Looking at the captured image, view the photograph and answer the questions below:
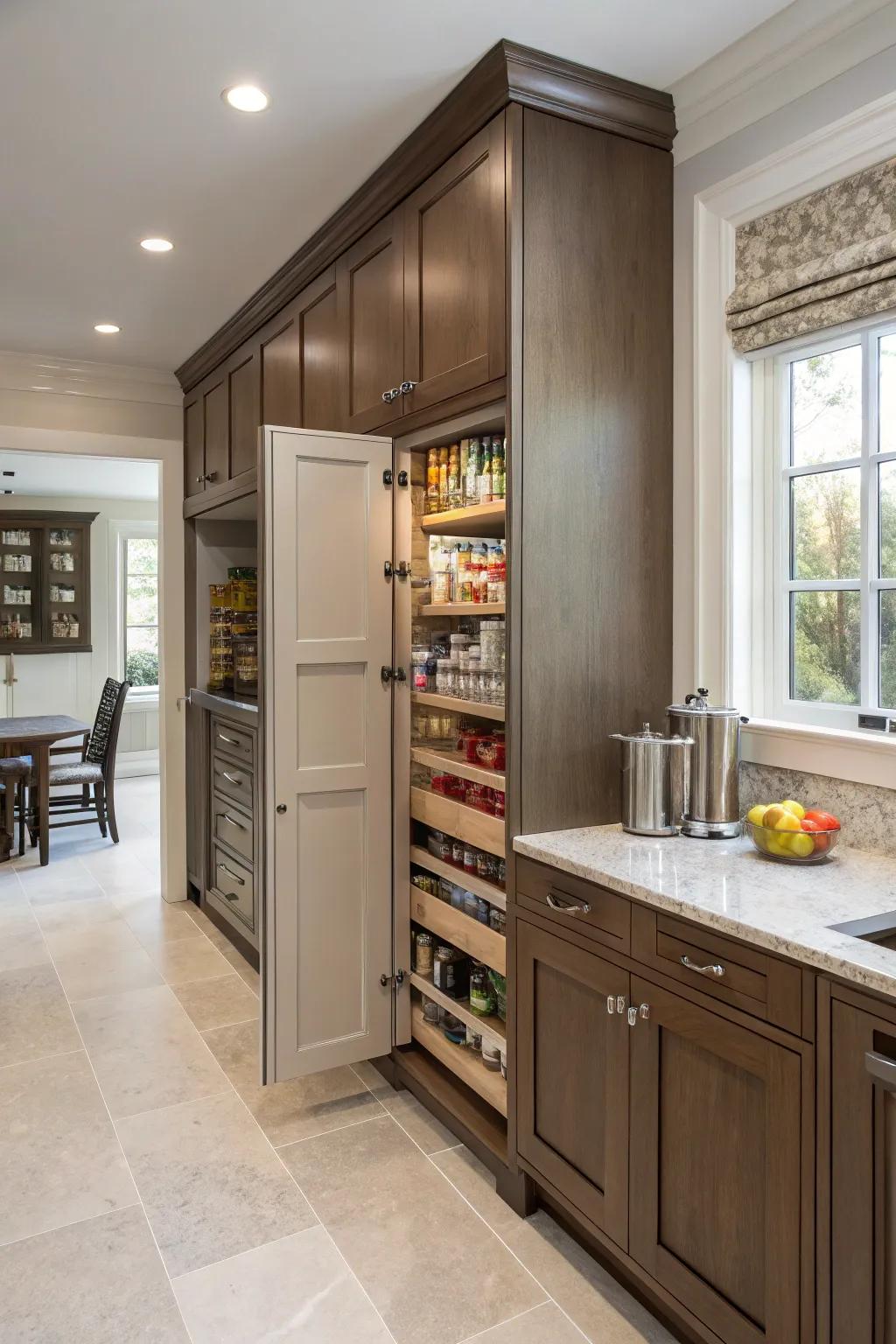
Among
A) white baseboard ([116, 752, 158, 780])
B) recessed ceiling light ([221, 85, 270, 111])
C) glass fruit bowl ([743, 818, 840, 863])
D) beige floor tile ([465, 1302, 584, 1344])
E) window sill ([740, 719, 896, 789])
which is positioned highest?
recessed ceiling light ([221, 85, 270, 111])

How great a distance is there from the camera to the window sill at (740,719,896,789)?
6.17 feet

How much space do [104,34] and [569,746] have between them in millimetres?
1858

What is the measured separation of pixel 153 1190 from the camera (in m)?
2.30

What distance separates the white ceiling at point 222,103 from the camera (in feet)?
6.30

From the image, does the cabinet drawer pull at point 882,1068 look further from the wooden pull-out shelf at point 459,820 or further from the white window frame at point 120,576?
the white window frame at point 120,576

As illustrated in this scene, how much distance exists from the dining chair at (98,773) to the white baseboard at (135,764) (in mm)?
Result: 2167

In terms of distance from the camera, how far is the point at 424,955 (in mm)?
2682

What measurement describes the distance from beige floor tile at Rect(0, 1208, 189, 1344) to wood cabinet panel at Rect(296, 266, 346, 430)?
2265mm

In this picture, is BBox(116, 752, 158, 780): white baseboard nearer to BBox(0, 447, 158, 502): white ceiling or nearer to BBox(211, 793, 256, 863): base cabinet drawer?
BBox(0, 447, 158, 502): white ceiling

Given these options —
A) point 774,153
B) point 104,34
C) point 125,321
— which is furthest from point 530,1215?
point 125,321

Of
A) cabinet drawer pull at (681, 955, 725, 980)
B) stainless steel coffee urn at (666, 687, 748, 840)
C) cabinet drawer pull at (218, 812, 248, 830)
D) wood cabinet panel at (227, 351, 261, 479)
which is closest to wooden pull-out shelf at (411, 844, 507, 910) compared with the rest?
stainless steel coffee urn at (666, 687, 748, 840)

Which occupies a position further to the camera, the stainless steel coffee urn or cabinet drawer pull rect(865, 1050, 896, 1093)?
the stainless steel coffee urn

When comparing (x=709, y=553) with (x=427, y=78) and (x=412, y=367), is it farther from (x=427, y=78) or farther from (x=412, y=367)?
(x=427, y=78)

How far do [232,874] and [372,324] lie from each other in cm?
251
